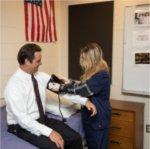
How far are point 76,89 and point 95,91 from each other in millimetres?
170

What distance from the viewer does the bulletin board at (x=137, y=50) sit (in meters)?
2.86

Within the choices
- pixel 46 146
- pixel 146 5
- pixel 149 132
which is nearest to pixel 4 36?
pixel 46 146

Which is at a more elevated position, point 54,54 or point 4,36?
point 4,36

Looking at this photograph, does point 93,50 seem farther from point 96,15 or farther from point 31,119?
point 96,15

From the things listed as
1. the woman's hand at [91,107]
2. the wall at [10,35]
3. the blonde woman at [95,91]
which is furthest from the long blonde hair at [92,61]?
the wall at [10,35]

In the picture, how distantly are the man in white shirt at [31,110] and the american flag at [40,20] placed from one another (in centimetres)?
88

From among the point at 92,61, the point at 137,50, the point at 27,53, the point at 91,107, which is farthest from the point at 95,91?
the point at 137,50

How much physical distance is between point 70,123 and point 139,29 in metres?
1.32

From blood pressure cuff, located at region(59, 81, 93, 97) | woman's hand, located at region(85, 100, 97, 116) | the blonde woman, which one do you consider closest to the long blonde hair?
the blonde woman

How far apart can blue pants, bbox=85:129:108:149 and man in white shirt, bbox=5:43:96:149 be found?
202 millimetres

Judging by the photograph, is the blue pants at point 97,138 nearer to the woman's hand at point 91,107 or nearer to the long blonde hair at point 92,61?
the woman's hand at point 91,107

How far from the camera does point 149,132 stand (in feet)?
10.1

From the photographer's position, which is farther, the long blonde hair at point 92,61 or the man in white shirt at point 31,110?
the long blonde hair at point 92,61

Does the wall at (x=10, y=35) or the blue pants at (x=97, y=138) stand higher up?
the wall at (x=10, y=35)
